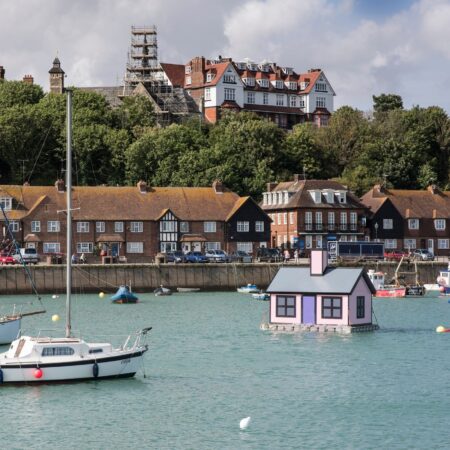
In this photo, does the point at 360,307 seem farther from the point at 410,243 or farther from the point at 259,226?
the point at 410,243

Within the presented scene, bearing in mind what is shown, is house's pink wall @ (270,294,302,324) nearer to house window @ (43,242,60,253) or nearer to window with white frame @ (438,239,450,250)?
house window @ (43,242,60,253)

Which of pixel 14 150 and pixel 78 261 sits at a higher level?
pixel 14 150

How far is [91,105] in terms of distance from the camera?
140625 mm

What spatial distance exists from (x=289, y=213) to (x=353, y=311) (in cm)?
5942

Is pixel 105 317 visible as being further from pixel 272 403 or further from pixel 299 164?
pixel 299 164

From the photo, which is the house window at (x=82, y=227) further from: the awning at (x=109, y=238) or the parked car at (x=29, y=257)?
the parked car at (x=29, y=257)

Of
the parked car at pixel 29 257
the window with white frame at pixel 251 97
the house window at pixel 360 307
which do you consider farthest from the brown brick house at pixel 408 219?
the house window at pixel 360 307

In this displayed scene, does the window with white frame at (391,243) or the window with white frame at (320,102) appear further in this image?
the window with white frame at (320,102)

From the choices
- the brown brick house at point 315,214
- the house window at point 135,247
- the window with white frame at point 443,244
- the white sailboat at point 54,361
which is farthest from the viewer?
the window with white frame at point 443,244

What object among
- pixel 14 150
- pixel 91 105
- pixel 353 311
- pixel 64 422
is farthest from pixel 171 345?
pixel 91 105

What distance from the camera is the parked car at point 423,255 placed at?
120000mm

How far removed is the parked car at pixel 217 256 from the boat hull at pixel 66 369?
59.3 m

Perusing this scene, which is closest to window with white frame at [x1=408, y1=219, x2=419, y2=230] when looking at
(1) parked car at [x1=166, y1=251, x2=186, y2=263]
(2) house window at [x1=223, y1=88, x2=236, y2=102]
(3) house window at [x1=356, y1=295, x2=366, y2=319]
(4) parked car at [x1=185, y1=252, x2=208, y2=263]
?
(4) parked car at [x1=185, y1=252, x2=208, y2=263]

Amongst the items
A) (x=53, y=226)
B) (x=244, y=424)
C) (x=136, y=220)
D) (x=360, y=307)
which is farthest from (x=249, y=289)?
(x=244, y=424)
